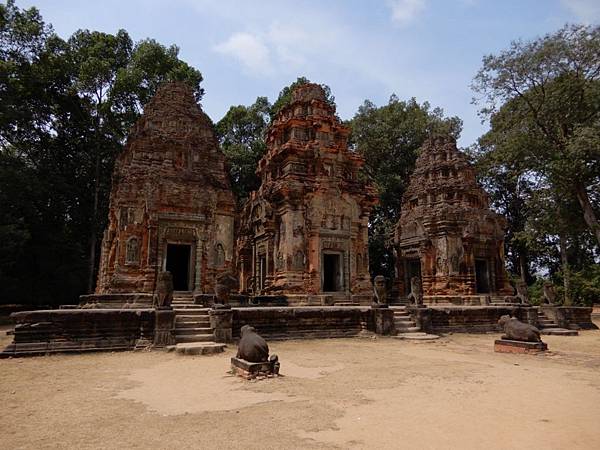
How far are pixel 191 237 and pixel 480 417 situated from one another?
13.7 meters

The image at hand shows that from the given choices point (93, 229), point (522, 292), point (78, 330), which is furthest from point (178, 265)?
point (522, 292)

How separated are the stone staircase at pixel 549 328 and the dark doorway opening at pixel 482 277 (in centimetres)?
789

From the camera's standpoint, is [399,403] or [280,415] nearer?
[280,415]

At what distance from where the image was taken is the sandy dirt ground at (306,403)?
4004mm

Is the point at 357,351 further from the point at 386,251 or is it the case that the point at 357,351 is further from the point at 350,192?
the point at 386,251

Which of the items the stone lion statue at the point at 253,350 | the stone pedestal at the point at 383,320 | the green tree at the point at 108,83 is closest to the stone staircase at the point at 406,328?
the stone pedestal at the point at 383,320

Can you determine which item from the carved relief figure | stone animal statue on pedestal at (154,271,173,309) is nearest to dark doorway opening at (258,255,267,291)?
the carved relief figure

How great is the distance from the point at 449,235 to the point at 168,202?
50.6 feet

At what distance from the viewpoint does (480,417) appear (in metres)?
4.65

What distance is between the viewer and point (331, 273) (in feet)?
67.3

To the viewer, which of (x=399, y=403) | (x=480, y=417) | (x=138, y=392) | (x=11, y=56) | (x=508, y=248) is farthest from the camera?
(x=508, y=248)

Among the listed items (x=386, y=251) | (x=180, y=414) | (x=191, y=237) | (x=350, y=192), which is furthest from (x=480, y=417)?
(x=386, y=251)

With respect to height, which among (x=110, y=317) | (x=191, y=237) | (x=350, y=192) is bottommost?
(x=110, y=317)

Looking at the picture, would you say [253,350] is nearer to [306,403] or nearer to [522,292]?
[306,403]
